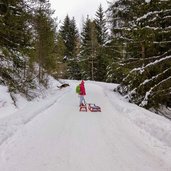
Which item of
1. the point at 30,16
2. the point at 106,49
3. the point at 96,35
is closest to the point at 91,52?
the point at 96,35

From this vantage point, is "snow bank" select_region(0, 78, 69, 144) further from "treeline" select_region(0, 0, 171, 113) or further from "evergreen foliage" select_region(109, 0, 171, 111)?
"evergreen foliage" select_region(109, 0, 171, 111)

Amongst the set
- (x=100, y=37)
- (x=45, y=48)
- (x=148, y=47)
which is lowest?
(x=148, y=47)

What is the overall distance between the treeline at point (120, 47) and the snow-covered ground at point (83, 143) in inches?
96.6

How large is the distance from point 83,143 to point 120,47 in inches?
600

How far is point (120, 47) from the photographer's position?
69.8 ft

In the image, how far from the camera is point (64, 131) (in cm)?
877

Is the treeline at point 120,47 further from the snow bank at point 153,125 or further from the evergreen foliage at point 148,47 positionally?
the snow bank at point 153,125

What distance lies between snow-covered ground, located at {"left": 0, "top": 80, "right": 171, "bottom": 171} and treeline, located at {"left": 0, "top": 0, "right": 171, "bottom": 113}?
2454 mm

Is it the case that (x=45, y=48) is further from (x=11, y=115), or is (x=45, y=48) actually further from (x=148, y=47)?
(x=11, y=115)

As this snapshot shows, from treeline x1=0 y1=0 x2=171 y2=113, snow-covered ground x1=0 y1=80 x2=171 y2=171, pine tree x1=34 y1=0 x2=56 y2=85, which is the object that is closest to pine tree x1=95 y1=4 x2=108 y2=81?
pine tree x1=34 y1=0 x2=56 y2=85

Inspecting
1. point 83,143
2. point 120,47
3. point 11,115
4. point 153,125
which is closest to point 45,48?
point 120,47

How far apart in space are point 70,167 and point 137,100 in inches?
471

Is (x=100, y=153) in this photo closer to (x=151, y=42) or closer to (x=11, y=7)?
(x=151, y=42)

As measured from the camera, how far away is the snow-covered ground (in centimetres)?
566
